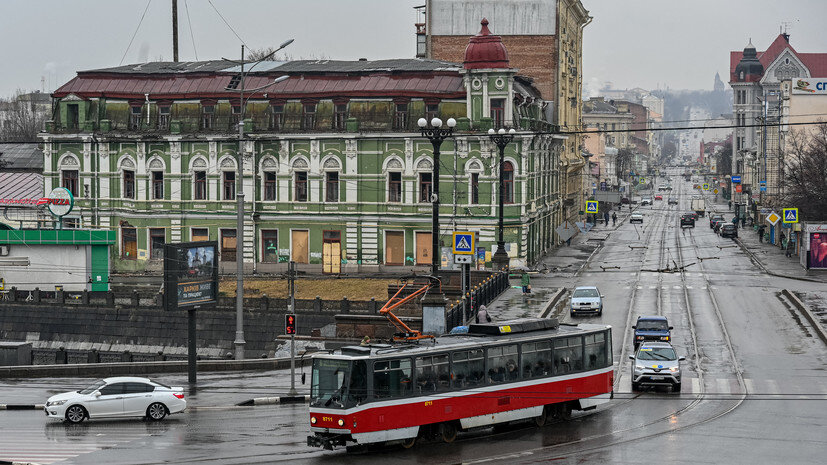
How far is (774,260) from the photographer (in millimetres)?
83188

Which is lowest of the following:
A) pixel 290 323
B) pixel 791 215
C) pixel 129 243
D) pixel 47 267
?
pixel 47 267

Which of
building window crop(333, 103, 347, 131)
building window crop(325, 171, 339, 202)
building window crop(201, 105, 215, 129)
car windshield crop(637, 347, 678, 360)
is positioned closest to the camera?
car windshield crop(637, 347, 678, 360)

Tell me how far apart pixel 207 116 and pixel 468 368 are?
5417cm

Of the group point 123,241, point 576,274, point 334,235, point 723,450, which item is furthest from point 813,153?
point 723,450

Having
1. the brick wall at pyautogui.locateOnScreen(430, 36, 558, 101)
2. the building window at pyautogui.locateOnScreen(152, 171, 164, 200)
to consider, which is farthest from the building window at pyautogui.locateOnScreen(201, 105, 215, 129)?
the brick wall at pyautogui.locateOnScreen(430, 36, 558, 101)

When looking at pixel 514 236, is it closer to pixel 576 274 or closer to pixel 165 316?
pixel 576 274

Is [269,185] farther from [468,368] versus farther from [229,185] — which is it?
[468,368]

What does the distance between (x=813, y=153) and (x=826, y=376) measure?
5924 cm

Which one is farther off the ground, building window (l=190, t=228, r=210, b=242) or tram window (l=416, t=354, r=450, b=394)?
building window (l=190, t=228, r=210, b=242)

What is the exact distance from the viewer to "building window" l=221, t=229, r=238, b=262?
81438 millimetres

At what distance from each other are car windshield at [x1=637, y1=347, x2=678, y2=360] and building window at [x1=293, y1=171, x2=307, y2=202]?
44.9 m

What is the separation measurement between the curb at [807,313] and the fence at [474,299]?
15357 millimetres

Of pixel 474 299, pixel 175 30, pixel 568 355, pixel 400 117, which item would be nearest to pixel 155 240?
pixel 400 117

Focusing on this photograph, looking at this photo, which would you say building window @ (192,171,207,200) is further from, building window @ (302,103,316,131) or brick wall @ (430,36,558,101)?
brick wall @ (430,36,558,101)
